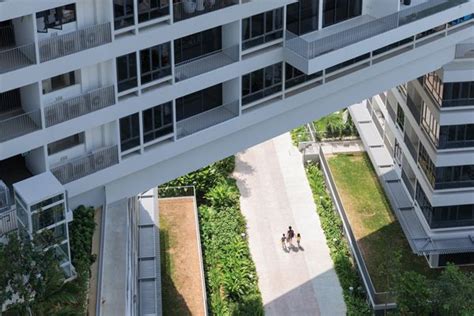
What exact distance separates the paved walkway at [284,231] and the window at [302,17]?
15.8 metres

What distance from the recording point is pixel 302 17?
37375 mm

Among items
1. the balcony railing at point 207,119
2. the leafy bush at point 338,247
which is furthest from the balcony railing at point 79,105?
the leafy bush at point 338,247

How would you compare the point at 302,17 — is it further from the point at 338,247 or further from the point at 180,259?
the point at 338,247

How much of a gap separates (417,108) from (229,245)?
1186 centimetres

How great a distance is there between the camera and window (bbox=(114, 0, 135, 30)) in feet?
105

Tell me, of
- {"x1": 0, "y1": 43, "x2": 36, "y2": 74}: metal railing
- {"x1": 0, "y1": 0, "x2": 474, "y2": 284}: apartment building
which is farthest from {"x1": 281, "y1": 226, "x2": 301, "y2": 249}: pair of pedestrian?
{"x1": 0, "y1": 43, "x2": 36, "y2": 74}: metal railing

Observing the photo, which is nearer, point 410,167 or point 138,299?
point 138,299

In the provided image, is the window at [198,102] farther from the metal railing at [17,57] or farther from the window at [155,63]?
the metal railing at [17,57]

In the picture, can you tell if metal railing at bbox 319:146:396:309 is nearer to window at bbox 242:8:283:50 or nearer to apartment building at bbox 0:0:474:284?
apartment building at bbox 0:0:474:284

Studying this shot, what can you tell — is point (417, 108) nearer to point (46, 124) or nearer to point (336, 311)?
point (336, 311)

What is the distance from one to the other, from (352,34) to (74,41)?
37.2 feet

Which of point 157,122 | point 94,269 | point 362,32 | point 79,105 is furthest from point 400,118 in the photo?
point 79,105

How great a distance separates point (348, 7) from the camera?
128 ft

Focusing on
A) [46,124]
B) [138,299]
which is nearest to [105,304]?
[46,124]
